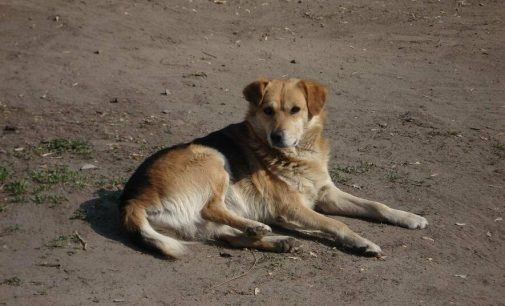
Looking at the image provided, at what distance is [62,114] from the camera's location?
8.02 metres

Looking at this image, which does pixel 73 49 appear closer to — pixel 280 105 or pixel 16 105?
pixel 16 105

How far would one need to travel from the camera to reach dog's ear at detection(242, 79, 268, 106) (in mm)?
5977

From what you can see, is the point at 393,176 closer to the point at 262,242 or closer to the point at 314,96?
the point at 314,96

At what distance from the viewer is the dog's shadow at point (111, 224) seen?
5.29 m

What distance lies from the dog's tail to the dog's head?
1.20 m

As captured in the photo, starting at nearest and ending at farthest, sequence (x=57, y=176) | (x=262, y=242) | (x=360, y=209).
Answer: (x=262, y=242), (x=360, y=209), (x=57, y=176)

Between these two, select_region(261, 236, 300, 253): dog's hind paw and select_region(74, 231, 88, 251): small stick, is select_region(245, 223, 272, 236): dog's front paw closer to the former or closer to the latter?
select_region(261, 236, 300, 253): dog's hind paw

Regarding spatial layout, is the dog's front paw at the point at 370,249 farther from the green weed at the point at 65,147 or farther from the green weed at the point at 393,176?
the green weed at the point at 65,147

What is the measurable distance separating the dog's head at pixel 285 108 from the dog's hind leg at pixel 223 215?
0.55 m

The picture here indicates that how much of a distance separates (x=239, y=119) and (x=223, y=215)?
2915mm

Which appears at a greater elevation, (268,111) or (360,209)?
(268,111)

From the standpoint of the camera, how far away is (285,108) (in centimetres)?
588

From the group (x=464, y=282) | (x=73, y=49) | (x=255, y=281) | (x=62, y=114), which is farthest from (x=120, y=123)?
(x=464, y=282)

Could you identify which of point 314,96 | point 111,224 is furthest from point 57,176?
point 314,96
